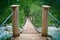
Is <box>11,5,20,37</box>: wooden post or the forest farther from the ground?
<box>11,5,20,37</box>: wooden post

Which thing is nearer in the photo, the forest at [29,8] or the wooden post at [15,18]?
the wooden post at [15,18]

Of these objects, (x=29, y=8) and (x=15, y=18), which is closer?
(x=15, y=18)

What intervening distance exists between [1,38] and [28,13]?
227 inches

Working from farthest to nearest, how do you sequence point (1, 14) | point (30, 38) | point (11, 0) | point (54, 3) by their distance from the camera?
point (54, 3)
point (11, 0)
point (1, 14)
point (30, 38)

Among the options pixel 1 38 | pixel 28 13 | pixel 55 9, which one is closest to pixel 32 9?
pixel 28 13

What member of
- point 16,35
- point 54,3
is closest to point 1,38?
point 16,35

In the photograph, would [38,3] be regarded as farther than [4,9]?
Yes

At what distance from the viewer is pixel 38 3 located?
453 inches

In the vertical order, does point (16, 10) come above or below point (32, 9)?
above

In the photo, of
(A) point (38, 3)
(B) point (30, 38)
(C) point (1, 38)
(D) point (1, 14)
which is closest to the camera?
(B) point (30, 38)

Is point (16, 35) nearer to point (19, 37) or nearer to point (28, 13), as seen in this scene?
point (19, 37)

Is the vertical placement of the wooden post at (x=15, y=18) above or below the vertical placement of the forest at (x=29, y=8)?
above

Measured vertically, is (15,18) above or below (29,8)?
above

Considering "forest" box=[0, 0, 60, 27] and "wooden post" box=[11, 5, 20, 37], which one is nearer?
"wooden post" box=[11, 5, 20, 37]
